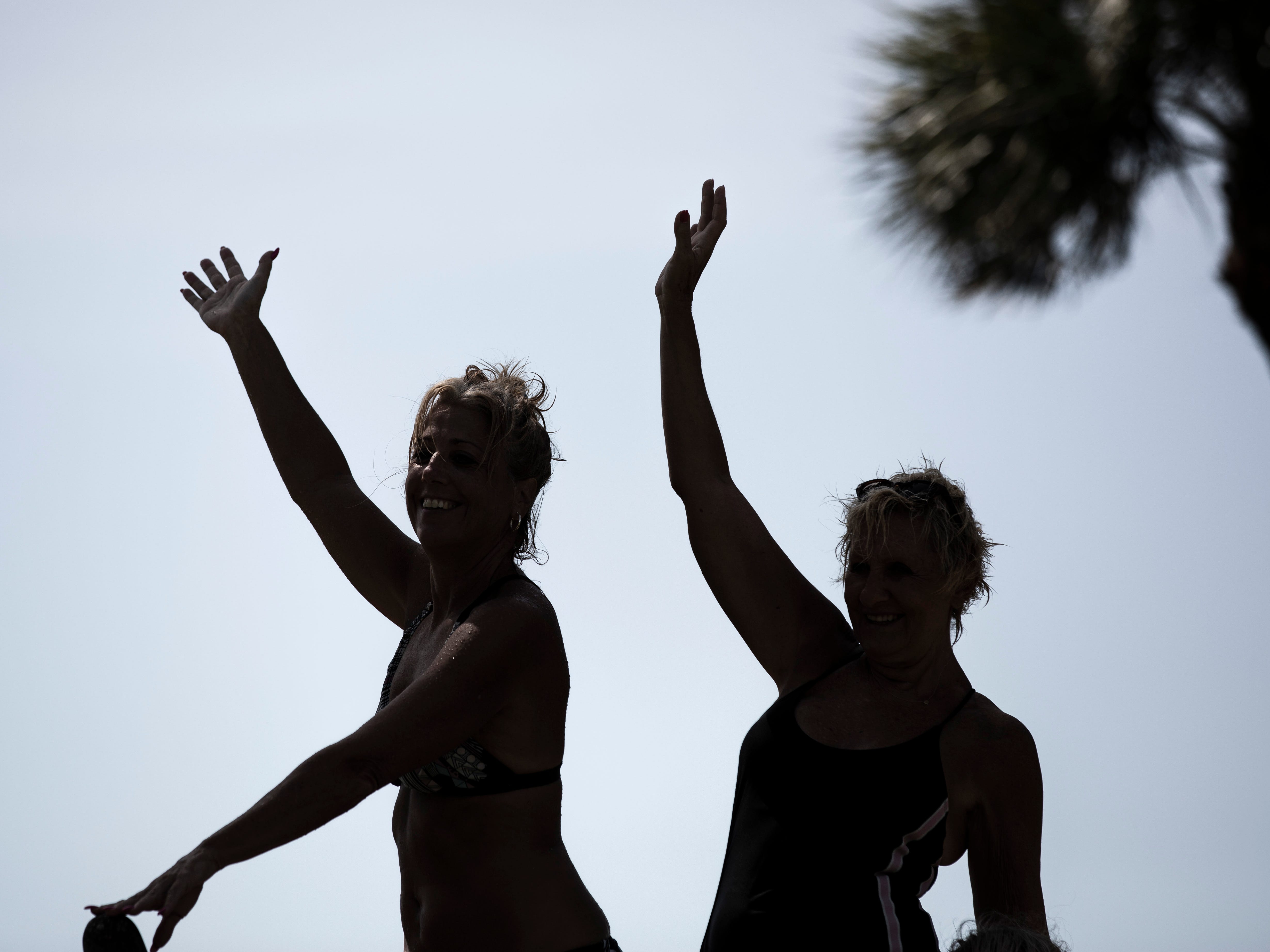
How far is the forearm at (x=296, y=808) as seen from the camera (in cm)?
211

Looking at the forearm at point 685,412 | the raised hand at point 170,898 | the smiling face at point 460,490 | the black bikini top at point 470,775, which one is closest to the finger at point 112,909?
the raised hand at point 170,898

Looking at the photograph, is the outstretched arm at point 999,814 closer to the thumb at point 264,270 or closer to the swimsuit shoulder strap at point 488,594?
the swimsuit shoulder strap at point 488,594

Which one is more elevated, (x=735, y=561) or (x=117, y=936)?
(x=735, y=561)

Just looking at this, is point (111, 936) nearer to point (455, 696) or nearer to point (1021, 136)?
point (455, 696)

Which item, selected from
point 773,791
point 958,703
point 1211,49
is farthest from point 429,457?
point 1211,49

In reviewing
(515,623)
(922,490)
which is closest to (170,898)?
(515,623)

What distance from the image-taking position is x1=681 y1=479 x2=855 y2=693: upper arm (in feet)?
9.46

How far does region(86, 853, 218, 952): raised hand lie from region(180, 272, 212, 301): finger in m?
1.90

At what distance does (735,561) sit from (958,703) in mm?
563

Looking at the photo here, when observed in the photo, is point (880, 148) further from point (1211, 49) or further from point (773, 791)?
point (773, 791)

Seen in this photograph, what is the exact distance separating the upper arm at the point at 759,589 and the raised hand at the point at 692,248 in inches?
17.7

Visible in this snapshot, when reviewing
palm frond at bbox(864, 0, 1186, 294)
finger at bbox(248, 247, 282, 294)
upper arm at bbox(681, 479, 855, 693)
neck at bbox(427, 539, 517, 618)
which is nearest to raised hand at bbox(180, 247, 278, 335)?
finger at bbox(248, 247, 282, 294)

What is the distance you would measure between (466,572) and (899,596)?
93 centimetres

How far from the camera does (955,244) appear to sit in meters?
1.83
